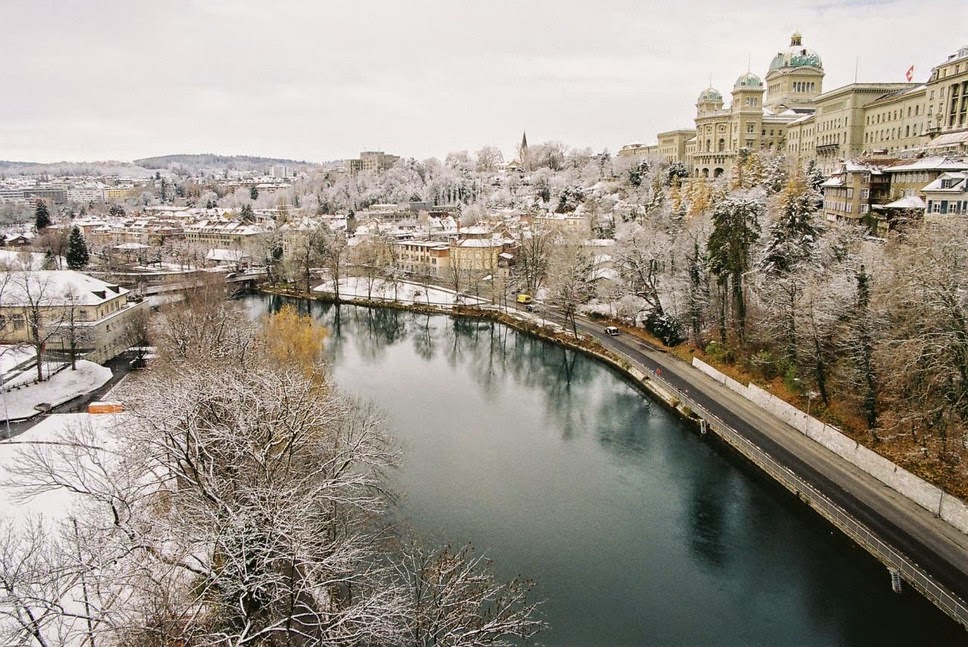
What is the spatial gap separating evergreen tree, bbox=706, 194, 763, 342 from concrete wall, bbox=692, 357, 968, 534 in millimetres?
2500

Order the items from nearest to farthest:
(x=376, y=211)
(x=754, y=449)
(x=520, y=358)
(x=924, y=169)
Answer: (x=754, y=449)
(x=924, y=169)
(x=520, y=358)
(x=376, y=211)

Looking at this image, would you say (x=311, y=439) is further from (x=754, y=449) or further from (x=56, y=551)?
(x=754, y=449)

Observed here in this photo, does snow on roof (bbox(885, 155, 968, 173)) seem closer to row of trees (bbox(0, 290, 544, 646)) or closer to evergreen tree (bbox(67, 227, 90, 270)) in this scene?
row of trees (bbox(0, 290, 544, 646))

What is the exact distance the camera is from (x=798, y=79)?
39062 millimetres

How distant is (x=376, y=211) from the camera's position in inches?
2142

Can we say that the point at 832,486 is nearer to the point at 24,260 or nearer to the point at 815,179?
the point at 815,179

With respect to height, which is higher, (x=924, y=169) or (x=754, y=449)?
(x=924, y=169)

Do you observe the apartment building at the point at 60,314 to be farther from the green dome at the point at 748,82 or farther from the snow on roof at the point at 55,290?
the green dome at the point at 748,82

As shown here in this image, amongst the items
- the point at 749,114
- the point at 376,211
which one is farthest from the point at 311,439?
the point at 376,211

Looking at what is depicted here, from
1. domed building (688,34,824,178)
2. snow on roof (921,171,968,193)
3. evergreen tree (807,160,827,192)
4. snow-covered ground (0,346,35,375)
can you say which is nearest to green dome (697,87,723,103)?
domed building (688,34,824,178)

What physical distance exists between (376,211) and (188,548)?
50434 millimetres

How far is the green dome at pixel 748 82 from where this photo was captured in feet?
120

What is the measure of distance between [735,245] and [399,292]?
1688 centimetres

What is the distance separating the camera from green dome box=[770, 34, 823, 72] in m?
39.0
